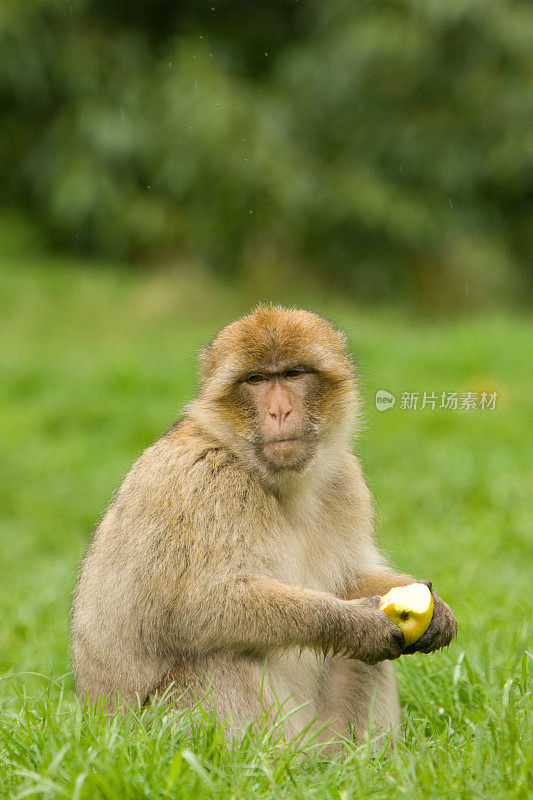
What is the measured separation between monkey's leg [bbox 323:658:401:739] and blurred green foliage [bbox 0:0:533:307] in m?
9.42

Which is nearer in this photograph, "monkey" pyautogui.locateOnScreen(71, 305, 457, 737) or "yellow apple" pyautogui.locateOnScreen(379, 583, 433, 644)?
"monkey" pyautogui.locateOnScreen(71, 305, 457, 737)

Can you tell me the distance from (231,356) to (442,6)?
11.2m

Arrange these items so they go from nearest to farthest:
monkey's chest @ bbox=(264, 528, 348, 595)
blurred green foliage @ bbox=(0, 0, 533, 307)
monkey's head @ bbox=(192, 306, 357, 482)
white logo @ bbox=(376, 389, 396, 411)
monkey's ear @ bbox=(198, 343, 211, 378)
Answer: monkey's head @ bbox=(192, 306, 357, 482), monkey's chest @ bbox=(264, 528, 348, 595), monkey's ear @ bbox=(198, 343, 211, 378), white logo @ bbox=(376, 389, 396, 411), blurred green foliage @ bbox=(0, 0, 533, 307)

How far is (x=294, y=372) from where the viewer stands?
2971 mm

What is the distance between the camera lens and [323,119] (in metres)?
13.7

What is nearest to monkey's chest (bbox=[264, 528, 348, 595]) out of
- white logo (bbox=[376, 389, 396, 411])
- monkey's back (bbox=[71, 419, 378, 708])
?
monkey's back (bbox=[71, 419, 378, 708])

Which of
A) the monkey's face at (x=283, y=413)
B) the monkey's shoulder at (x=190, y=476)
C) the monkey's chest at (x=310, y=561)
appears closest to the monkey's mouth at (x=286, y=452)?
the monkey's face at (x=283, y=413)

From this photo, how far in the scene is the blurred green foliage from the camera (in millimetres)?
12492

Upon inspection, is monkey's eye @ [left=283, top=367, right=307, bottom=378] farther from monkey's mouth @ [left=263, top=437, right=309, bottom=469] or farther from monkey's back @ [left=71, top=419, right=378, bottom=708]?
monkey's back @ [left=71, top=419, right=378, bottom=708]

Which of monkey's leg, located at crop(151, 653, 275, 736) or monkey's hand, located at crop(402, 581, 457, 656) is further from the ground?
monkey's hand, located at crop(402, 581, 457, 656)

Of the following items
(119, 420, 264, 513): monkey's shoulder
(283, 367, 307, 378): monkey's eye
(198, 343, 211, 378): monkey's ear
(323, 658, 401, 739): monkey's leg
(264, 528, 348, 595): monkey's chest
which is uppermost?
(198, 343, 211, 378): monkey's ear

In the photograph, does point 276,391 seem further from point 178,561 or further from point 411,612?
point 411,612

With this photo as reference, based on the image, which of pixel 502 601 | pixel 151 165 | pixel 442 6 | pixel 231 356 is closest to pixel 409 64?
pixel 442 6

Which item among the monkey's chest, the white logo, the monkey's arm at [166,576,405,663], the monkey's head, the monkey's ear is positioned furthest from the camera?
the white logo
